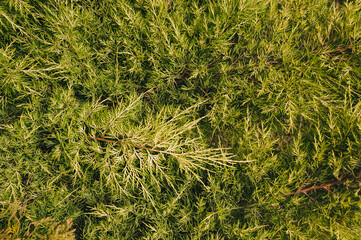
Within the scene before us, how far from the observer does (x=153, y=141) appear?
4.42ft

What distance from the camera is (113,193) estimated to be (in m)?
1.50

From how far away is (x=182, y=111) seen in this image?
149cm

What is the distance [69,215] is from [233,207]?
126 cm

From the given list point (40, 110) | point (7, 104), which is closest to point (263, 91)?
point (40, 110)

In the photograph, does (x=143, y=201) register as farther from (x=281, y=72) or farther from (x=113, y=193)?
(x=281, y=72)

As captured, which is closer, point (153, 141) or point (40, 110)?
point (153, 141)

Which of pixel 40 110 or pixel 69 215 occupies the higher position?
pixel 40 110

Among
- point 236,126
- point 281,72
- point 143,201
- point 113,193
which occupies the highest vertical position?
point 281,72

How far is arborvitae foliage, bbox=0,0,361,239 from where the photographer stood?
→ 144cm

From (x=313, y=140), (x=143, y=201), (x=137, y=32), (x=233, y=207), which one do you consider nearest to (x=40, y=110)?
(x=137, y=32)

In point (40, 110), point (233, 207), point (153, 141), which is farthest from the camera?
point (233, 207)

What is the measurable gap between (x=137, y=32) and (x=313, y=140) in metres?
1.59

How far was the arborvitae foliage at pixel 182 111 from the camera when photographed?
1.44 meters

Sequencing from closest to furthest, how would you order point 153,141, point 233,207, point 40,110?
point 153,141, point 40,110, point 233,207
